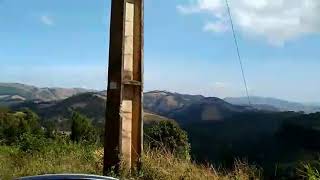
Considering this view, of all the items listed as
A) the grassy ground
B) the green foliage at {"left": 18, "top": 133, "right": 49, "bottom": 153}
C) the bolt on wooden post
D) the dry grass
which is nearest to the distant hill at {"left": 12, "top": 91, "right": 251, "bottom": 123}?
the green foliage at {"left": 18, "top": 133, "right": 49, "bottom": 153}

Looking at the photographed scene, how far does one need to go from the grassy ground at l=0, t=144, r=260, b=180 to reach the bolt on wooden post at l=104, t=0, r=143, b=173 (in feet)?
1.33

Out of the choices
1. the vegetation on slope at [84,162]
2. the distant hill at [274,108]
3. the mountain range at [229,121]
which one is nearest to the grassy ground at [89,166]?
the vegetation on slope at [84,162]

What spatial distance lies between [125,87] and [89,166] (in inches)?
71.5

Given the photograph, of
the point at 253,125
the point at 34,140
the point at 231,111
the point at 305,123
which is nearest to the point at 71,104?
the point at 231,111

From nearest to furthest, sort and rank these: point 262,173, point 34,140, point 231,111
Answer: point 262,173, point 34,140, point 231,111

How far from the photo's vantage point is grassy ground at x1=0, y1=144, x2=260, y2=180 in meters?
9.38

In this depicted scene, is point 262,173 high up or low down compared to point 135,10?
down

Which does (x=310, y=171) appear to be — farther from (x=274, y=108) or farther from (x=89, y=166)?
(x=274, y=108)

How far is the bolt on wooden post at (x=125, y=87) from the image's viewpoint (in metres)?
9.81

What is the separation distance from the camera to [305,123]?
173ft

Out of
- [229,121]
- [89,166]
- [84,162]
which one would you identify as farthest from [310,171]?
[229,121]

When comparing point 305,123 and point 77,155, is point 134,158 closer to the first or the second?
point 77,155

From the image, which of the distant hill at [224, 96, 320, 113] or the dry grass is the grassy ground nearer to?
the dry grass

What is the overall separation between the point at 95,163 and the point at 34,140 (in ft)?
12.0
